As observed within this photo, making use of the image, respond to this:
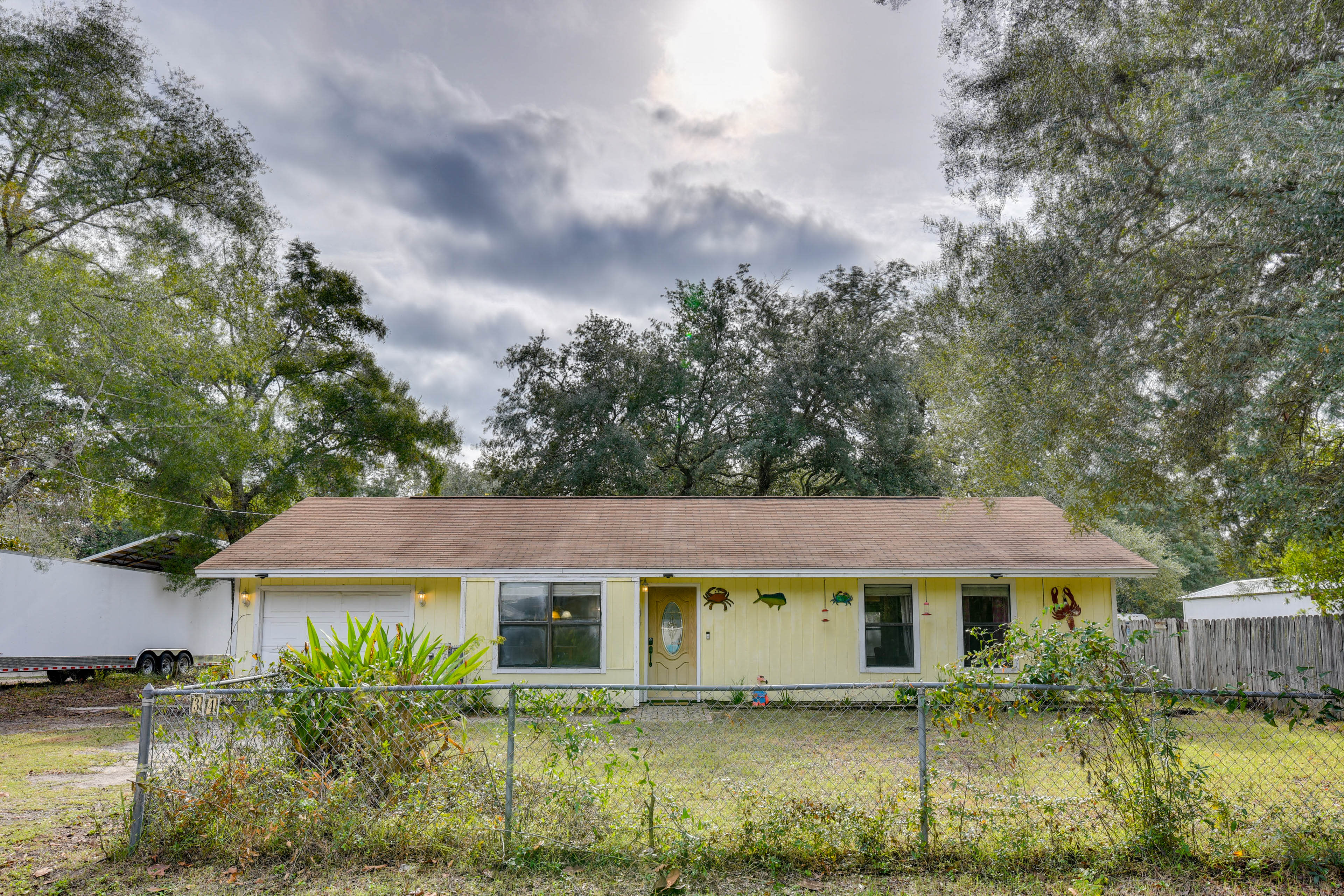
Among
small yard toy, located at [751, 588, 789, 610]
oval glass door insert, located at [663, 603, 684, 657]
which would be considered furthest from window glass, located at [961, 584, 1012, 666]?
oval glass door insert, located at [663, 603, 684, 657]

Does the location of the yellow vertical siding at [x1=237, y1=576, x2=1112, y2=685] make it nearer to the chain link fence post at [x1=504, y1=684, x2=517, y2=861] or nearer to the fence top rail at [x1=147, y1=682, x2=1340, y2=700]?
the fence top rail at [x1=147, y1=682, x2=1340, y2=700]

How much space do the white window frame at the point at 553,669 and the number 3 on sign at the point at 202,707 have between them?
24.4 feet

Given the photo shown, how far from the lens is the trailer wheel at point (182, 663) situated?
1988 centimetres

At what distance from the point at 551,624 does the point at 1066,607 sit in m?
8.55

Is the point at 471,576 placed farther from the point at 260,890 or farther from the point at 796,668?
the point at 260,890

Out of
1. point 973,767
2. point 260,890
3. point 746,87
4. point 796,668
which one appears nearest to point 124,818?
point 260,890

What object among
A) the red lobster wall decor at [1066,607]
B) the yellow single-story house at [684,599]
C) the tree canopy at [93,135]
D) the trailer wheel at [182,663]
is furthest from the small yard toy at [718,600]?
the trailer wheel at [182,663]

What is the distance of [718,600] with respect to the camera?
13047 millimetres

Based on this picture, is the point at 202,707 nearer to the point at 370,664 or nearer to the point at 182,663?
the point at 370,664

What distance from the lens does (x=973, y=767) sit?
25.4 ft

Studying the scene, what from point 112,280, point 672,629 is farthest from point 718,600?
point 112,280

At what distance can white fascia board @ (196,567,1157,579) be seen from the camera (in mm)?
12375

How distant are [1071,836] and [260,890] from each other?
15.7ft

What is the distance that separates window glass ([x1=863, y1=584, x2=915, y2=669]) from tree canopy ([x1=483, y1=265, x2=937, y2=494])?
1137cm
